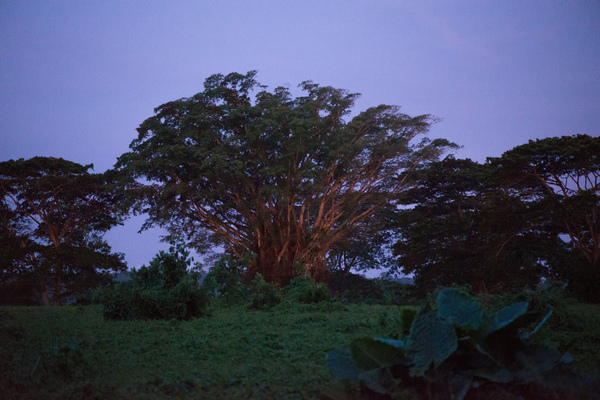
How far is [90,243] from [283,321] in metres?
17.0

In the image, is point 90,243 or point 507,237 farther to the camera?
point 90,243

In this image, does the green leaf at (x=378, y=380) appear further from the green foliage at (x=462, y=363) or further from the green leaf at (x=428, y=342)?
the green leaf at (x=428, y=342)

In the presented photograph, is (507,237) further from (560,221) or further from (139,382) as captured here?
(139,382)

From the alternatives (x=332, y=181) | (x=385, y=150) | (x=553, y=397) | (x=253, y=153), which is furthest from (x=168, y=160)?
(x=553, y=397)

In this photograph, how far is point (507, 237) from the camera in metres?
17.0

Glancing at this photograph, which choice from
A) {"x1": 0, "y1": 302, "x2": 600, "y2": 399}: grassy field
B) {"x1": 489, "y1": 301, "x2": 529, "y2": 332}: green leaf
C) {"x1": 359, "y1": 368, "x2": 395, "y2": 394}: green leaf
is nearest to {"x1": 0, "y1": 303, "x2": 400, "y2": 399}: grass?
{"x1": 0, "y1": 302, "x2": 600, "y2": 399}: grassy field

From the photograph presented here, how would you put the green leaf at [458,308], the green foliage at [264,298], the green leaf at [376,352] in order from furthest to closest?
the green foliage at [264,298] < the green leaf at [458,308] < the green leaf at [376,352]

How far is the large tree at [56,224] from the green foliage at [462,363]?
19901 mm

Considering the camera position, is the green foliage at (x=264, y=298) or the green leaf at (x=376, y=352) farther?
the green foliage at (x=264, y=298)

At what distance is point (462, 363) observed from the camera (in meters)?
3.03

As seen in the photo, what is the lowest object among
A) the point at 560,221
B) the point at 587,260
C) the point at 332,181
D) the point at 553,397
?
the point at 553,397

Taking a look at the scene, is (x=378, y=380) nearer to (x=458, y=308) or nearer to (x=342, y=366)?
(x=342, y=366)

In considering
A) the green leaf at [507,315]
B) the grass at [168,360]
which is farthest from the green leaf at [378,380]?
the green leaf at [507,315]

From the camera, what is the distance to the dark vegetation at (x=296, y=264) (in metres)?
3.09
